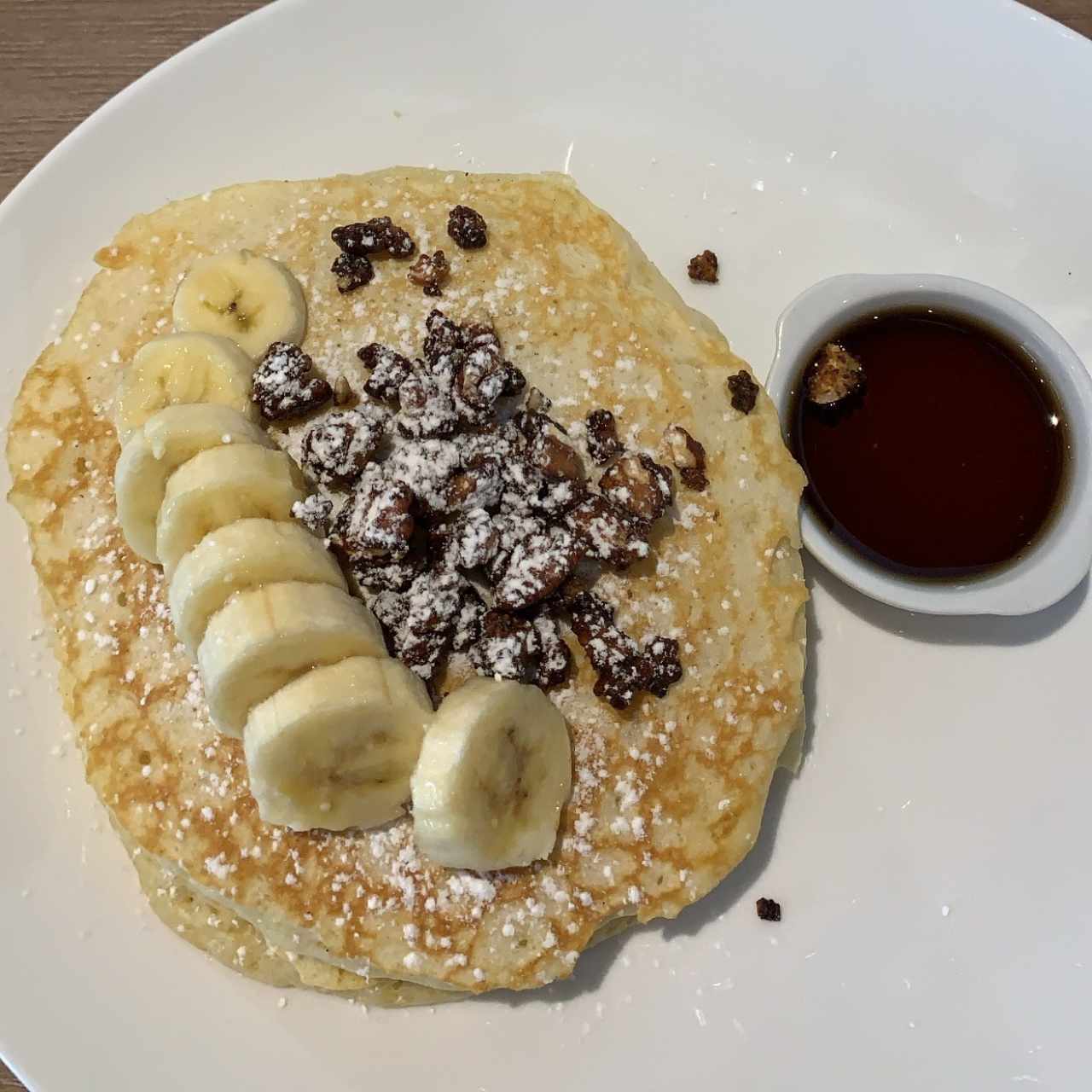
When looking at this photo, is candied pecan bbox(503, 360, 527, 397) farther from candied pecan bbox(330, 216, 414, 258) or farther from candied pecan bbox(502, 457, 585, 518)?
candied pecan bbox(330, 216, 414, 258)

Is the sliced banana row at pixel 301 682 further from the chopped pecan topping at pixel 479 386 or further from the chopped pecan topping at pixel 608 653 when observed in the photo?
the chopped pecan topping at pixel 479 386

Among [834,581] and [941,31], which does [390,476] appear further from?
[941,31]

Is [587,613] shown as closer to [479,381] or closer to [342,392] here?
[479,381]

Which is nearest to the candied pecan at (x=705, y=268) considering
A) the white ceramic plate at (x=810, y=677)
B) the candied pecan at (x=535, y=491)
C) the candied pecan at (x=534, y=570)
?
the white ceramic plate at (x=810, y=677)

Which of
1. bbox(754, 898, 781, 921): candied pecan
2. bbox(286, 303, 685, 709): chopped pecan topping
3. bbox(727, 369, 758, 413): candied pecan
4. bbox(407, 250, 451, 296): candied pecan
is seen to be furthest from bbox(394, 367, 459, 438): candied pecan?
bbox(754, 898, 781, 921): candied pecan

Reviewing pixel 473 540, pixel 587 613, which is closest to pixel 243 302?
pixel 473 540

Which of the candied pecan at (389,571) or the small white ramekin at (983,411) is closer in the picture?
the candied pecan at (389,571)

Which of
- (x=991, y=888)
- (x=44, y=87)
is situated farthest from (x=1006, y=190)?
(x=44, y=87)
